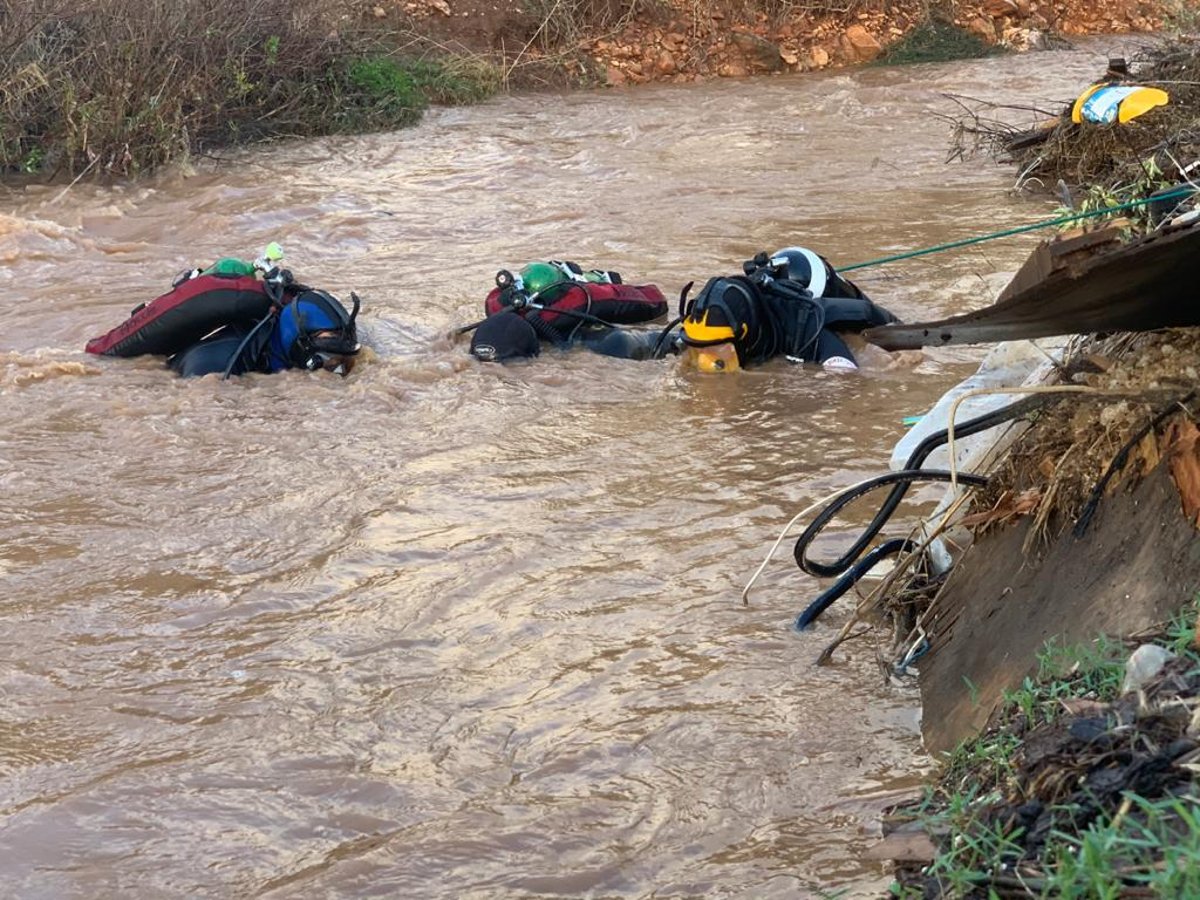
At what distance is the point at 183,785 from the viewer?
312cm

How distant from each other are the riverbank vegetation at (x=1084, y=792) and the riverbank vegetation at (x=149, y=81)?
9754 mm

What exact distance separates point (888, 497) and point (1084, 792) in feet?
5.24

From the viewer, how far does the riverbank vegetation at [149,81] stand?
10.6 meters

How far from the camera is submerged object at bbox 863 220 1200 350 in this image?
7.54ft

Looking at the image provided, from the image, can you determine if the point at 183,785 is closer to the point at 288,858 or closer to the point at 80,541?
the point at 288,858

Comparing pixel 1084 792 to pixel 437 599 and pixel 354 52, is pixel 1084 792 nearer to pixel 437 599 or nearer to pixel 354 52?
pixel 437 599

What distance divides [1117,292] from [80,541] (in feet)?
11.2

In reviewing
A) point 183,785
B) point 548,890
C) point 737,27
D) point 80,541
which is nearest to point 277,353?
point 80,541

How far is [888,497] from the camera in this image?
11.3ft

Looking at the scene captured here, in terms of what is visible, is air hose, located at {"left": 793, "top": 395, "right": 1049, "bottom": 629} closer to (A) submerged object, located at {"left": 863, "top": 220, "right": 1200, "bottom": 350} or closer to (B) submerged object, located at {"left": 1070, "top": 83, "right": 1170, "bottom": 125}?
(A) submerged object, located at {"left": 863, "top": 220, "right": 1200, "bottom": 350}

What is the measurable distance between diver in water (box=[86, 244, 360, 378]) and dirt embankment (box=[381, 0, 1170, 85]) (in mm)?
9225

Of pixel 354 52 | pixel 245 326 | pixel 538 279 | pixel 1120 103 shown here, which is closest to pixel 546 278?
pixel 538 279

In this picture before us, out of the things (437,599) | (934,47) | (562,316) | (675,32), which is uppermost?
(675,32)

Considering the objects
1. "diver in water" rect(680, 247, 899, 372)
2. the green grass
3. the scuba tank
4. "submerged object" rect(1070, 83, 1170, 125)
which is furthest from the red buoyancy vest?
the green grass
